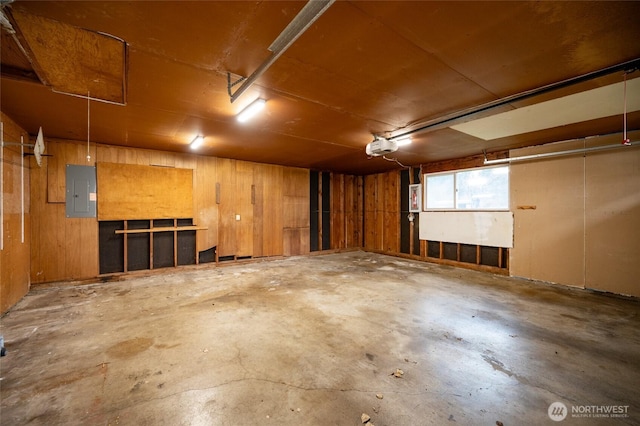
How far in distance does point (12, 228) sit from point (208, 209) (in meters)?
2.97

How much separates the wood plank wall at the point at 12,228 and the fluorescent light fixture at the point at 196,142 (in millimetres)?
2286

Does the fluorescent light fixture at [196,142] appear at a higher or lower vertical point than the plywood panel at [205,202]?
higher

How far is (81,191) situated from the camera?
15.2 feet

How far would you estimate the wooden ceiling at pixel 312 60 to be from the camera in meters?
1.69

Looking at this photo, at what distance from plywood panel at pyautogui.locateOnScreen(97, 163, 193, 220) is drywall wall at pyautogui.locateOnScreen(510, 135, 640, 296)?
7.13 metres

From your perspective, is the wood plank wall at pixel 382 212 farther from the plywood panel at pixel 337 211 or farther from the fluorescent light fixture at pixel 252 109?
the fluorescent light fixture at pixel 252 109

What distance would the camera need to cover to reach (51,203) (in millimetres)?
4398

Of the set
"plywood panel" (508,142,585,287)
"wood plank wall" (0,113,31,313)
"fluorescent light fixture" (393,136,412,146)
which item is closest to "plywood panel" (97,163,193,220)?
"wood plank wall" (0,113,31,313)

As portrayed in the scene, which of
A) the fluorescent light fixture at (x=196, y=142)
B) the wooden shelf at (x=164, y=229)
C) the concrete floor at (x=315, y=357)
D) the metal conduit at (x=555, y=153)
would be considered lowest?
the concrete floor at (x=315, y=357)

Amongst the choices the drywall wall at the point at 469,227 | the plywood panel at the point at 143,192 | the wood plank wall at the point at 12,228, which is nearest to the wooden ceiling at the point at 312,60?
the wood plank wall at the point at 12,228

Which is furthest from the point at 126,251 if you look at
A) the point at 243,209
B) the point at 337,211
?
the point at 337,211

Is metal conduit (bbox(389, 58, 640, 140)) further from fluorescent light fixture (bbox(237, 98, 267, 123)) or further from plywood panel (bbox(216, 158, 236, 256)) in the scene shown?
plywood panel (bbox(216, 158, 236, 256))

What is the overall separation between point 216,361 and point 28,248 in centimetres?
429

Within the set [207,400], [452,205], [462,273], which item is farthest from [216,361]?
[452,205]
